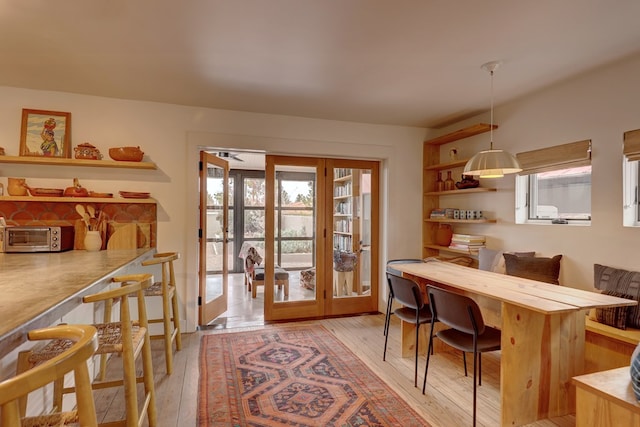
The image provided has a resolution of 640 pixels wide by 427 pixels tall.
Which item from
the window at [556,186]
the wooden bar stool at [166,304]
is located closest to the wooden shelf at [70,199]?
the wooden bar stool at [166,304]

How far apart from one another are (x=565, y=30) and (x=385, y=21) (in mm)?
1150

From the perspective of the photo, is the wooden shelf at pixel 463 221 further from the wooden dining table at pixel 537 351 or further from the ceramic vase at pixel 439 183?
the wooden dining table at pixel 537 351

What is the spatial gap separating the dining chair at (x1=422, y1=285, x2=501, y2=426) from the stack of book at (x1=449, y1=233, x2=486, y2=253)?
1564mm

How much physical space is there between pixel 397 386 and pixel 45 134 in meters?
3.87

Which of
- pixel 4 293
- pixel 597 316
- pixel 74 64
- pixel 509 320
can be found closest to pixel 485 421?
pixel 509 320

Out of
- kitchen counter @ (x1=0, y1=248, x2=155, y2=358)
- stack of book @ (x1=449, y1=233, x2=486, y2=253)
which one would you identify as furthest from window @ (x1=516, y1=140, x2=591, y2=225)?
kitchen counter @ (x1=0, y1=248, x2=155, y2=358)

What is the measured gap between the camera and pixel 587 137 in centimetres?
281

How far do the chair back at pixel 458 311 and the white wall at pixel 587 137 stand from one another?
1.43m

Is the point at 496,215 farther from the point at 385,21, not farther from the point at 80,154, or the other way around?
the point at 80,154

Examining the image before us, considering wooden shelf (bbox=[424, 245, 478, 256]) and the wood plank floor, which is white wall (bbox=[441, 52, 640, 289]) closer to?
wooden shelf (bbox=[424, 245, 478, 256])

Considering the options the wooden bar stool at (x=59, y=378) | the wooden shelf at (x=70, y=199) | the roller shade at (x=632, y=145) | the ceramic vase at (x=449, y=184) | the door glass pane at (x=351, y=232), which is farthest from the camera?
the door glass pane at (x=351, y=232)

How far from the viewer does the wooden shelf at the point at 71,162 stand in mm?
3070

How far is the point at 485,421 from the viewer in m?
2.14

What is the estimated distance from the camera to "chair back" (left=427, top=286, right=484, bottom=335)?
2055 millimetres
